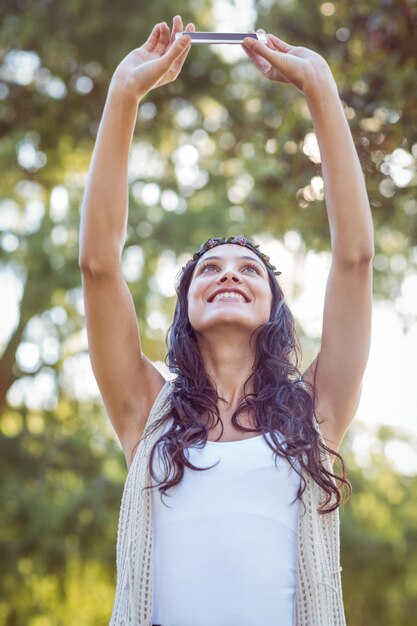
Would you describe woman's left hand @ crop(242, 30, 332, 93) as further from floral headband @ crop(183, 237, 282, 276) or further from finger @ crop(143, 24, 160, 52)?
floral headband @ crop(183, 237, 282, 276)

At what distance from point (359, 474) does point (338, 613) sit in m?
5.21

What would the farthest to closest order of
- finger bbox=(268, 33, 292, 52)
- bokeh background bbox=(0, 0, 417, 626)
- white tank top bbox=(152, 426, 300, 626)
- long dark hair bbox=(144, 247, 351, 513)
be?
1. bokeh background bbox=(0, 0, 417, 626)
2. finger bbox=(268, 33, 292, 52)
3. long dark hair bbox=(144, 247, 351, 513)
4. white tank top bbox=(152, 426, 300, 626)

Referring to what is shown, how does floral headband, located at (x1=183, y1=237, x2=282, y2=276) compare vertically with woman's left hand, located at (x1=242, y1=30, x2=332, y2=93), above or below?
below

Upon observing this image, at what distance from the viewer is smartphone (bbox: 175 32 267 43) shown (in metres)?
1.92

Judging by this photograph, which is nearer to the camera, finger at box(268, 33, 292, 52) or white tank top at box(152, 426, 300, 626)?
white tank top at box(152, 426, 300, 626)

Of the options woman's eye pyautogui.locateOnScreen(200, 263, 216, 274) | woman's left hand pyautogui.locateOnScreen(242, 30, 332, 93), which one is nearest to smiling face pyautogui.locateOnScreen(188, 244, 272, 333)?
woman's eye pyautogui.locateOnScreen(200, 263, 216, 274)

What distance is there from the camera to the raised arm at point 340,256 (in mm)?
2059

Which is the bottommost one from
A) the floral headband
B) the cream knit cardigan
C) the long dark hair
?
the cream knit cardigan

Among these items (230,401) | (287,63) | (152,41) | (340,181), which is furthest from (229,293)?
(152,41)

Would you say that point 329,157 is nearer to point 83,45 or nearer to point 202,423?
point 202,423

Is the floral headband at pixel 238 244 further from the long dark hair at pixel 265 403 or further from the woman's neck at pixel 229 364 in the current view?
the woman's neck at pixel 229 364

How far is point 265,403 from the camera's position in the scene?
2.08m

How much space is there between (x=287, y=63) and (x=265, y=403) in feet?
2.70

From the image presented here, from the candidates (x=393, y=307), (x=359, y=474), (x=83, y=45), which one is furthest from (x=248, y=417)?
(x=83, y=45)
